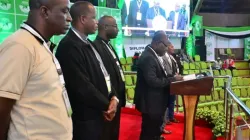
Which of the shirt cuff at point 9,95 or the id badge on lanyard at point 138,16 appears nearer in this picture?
the shirt cuff at point 9,95

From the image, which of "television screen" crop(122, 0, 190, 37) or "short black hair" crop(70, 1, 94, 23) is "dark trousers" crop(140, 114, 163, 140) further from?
"television screen" crop(122, 0, 190, 37)

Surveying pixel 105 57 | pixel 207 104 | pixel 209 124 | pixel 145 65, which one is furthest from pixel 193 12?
pixel 105 57

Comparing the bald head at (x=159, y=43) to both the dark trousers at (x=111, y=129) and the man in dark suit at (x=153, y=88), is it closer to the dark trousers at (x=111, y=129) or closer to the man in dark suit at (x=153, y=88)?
the man in dark suit at (x=153, y=88)

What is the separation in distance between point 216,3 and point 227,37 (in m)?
1.97

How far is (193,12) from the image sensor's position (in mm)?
13625

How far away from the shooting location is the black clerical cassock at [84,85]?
1.78 meters

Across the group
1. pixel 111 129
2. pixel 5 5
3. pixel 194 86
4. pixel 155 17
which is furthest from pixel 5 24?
pixel 155 17

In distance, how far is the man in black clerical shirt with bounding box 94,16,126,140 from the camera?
6.91 feet

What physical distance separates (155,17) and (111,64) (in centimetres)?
906

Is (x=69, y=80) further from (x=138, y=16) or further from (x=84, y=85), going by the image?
(x=138, y=16)

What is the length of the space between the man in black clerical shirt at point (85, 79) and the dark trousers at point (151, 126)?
1.11 metres

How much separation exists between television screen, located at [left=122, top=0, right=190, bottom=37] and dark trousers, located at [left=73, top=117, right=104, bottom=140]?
834 cm

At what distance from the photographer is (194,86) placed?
2.80 meters

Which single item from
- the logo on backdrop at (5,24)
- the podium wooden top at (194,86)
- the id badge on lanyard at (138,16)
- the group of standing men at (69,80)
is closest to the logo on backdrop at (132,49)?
the id badge on lanyard at (138,16)
